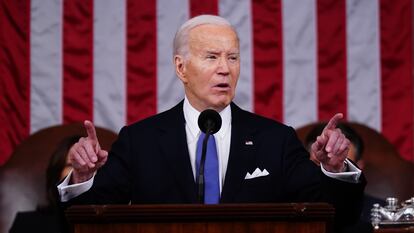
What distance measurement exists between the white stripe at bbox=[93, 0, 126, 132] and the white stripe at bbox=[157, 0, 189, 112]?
21 cm

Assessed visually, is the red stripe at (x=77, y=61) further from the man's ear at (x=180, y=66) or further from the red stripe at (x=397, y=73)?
the man's ear at (x=180, y=66)

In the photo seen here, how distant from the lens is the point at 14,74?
5.78 metres

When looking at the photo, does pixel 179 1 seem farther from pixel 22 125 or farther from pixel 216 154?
pixel 216 154

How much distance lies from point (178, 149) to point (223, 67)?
Answer: 0.34 meters

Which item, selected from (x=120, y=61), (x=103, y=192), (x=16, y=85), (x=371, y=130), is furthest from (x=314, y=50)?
(x=103, y=192)

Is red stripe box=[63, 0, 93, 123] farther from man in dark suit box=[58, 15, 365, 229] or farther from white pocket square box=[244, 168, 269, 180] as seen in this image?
white pocket square box=[244, 168, 269, 180]

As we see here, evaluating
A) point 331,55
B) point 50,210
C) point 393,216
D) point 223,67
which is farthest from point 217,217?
point 331,55

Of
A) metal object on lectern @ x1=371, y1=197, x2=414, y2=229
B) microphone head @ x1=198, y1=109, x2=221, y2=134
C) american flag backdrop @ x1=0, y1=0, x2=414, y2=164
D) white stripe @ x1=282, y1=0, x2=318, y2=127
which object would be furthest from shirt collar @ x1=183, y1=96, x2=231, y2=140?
white stripe @ x1=282, y1=0, x2=318, y2=127

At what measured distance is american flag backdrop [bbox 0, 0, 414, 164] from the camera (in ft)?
19.0

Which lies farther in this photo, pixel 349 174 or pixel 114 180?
pixel 114 180

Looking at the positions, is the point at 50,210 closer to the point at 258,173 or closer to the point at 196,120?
the point at 196,120

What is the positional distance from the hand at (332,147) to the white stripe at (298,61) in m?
2.65

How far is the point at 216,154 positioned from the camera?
3.52m

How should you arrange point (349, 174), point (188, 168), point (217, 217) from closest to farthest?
point (217, 217) < point (349, 174) < point (188, 168)
